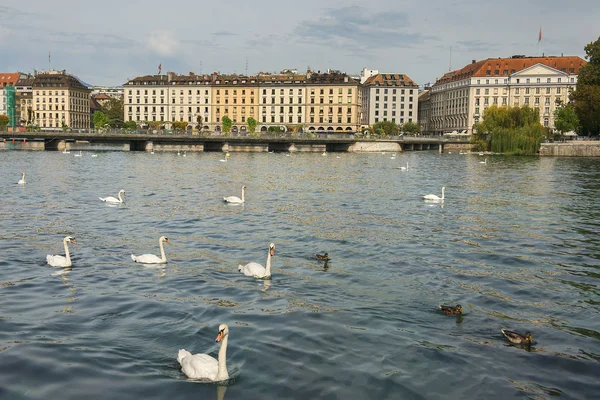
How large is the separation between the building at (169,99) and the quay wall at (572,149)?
4165 inches

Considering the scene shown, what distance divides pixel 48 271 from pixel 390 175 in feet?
142

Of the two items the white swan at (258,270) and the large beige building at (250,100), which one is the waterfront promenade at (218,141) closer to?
the large beige building at (250,100)

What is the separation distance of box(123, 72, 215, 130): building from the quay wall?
347 feet

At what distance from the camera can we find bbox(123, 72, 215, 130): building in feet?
592

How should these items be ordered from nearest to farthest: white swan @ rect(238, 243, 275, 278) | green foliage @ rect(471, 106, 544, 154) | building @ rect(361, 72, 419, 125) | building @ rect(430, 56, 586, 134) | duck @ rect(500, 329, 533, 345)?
duck @ rect(500, 329, 533, 345), white swan @ rect(238, 243, 275, 278), green foliage @ rect(471, 106, 544, 154), building @ rect(430, 56, 586, 134), building @ rect(361, 72, 419, 125)

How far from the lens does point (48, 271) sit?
16953mm

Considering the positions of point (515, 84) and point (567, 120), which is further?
point (515, 84)

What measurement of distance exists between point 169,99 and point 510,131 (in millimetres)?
112740

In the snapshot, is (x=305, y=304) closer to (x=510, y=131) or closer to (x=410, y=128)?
(x=510, y=131)

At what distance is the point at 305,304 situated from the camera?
1434 centimetres

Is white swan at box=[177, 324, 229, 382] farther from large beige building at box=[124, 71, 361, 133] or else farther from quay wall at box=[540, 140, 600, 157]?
large beige building at box=[124, 71, 361, 133]

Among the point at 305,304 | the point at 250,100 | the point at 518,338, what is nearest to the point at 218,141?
the point at 250,100

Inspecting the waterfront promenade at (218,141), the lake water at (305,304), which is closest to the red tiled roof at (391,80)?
the waterfront promenade at (218,141)

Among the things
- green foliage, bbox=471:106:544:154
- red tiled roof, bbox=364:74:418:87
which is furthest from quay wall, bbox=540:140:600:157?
red tiled roof, bbox=364:74:418:87
